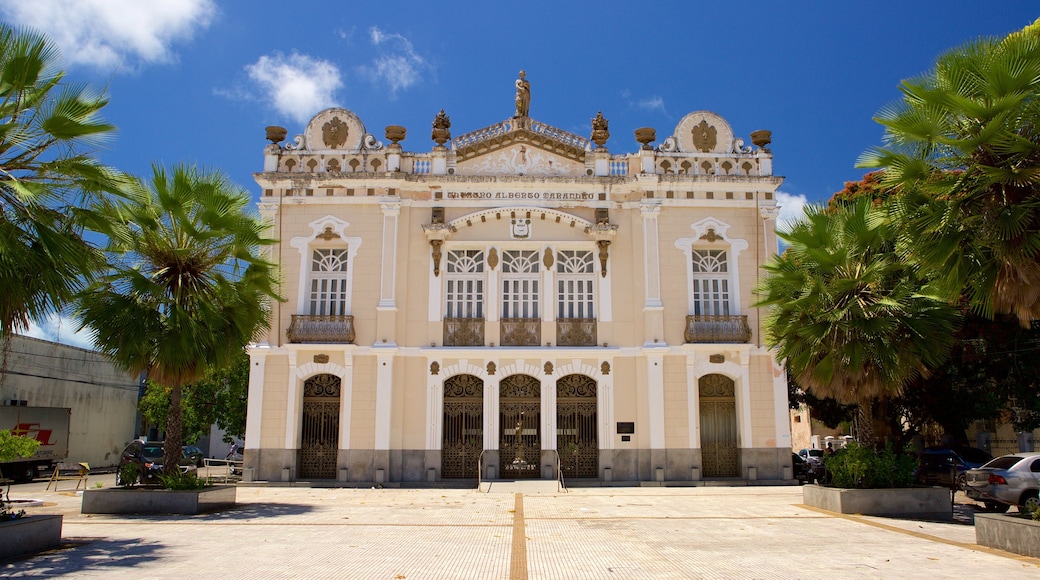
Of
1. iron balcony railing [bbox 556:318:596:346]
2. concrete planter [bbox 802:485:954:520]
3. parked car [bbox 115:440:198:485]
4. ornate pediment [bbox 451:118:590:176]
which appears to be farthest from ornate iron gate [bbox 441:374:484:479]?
concrete planter [bbox 802:485:954:520]

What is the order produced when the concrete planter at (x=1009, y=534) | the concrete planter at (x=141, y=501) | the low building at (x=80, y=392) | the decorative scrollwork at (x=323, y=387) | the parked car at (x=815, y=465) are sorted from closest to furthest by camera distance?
the concrete planter at (x=1009, y=534) → the concrete planter at (x=141, y=501) → the decorative scrollwork at (x=323, y=387) → the parked car at (x=815, y=465) → the low building at (x=80, y=392)

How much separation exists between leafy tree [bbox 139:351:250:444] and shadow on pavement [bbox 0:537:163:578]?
22.9 m

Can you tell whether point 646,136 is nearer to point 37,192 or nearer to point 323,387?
point 323,387

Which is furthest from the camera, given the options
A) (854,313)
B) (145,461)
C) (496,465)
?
(145,461)

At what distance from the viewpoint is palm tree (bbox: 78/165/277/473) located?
15.4 meters

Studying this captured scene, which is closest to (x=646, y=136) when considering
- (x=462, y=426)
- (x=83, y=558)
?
(x=462, y=426)

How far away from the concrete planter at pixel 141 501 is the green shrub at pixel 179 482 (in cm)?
30

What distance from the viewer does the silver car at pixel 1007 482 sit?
16.4 meters

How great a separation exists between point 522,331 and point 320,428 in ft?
23.1

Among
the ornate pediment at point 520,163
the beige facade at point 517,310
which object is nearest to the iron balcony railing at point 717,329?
the beige facade at point 517,310

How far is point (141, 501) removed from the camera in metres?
15.2

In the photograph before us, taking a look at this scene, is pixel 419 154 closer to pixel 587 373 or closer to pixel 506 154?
pixel 506 154

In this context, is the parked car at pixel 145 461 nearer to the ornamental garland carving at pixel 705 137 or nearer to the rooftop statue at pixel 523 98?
the rooftop statue at pixel 523 98

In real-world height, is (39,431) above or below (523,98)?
below
